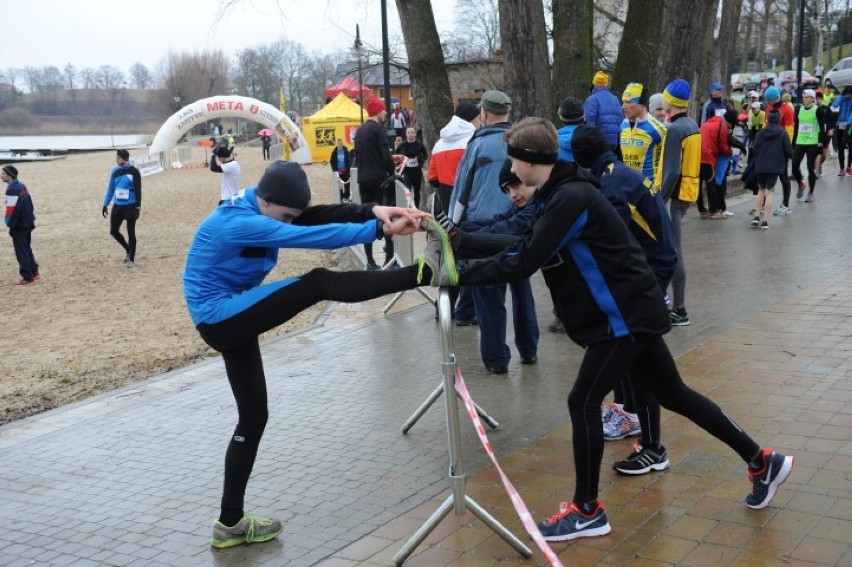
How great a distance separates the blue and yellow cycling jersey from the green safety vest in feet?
33.3

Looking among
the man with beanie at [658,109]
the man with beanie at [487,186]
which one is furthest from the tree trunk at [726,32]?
the man with beanie at [487,186]

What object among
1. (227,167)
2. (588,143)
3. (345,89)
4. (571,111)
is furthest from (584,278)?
(345,89)

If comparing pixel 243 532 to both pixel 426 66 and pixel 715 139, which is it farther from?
pixel 715 139

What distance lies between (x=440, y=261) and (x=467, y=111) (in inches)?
188

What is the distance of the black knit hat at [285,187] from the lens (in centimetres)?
446

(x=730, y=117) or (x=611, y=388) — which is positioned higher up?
(x=730, y=117)

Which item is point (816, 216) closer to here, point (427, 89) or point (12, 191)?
point (427, 89)

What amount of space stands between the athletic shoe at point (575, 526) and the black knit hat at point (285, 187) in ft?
6.22

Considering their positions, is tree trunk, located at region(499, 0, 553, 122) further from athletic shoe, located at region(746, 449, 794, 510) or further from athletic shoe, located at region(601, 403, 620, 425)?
athletic shoe, located at region(746, 449, 794, 510)

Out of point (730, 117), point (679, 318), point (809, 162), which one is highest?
point (730, 117)

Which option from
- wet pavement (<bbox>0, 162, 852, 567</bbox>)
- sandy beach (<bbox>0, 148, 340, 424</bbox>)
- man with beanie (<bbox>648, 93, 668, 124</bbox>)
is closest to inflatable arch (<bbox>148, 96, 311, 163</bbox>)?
sandy beach (<bbox>0, 148, 340, 424</bbox>)

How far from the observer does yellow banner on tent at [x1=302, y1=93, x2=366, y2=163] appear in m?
44.1

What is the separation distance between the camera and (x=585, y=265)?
4.23 m

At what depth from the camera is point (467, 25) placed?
5541 cm
